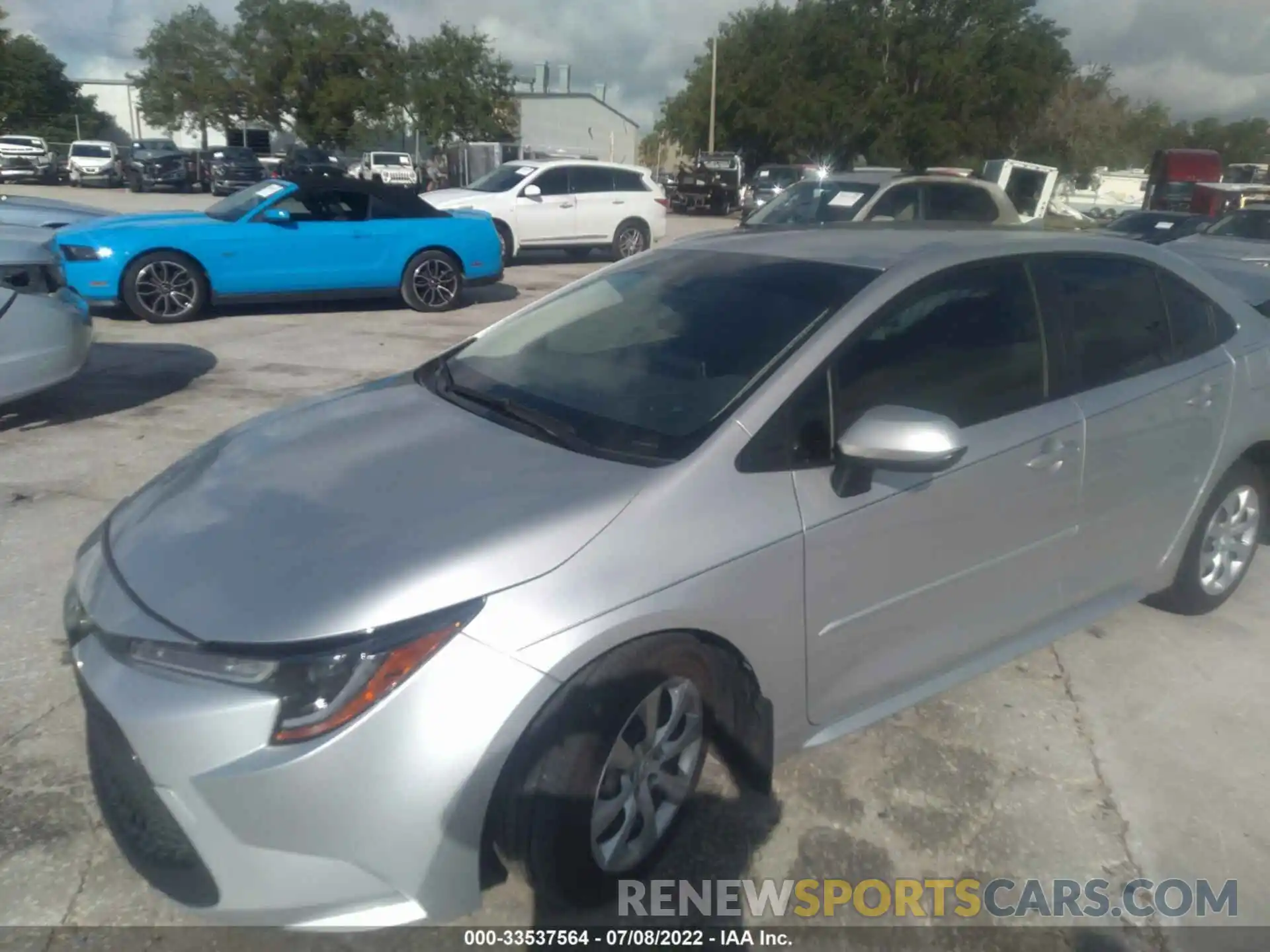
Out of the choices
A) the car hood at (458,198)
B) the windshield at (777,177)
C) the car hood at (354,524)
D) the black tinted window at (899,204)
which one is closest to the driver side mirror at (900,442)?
the car hood at (354,524)

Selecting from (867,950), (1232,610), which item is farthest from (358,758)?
(1232,610)

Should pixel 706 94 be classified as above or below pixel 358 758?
above

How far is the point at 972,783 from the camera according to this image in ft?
A: 10.0

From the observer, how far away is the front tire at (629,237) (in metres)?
16.7

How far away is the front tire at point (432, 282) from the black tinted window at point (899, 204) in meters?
4.61

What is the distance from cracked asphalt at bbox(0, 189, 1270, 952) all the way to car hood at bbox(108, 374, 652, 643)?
2.64ft

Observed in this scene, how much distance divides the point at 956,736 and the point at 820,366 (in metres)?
1.39

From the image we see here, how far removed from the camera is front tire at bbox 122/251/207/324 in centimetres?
944

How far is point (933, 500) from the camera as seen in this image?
9.25ft

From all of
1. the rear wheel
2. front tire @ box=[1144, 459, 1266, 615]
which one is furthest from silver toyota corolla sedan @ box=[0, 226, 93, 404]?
the rear wheel

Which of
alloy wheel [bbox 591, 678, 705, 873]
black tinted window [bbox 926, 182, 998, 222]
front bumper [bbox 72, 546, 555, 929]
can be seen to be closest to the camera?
front bumper [bbox 72, 546, 555, 929]

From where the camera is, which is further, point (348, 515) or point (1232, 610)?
point (1232, 610)

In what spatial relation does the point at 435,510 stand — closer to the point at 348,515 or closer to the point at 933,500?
the point at 348,515

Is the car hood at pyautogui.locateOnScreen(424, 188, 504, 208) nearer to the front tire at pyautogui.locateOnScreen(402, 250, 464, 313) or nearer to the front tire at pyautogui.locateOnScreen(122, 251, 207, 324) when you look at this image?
the front tire at pyautogui.locateOnScreen(402, 250, 464, 313)
